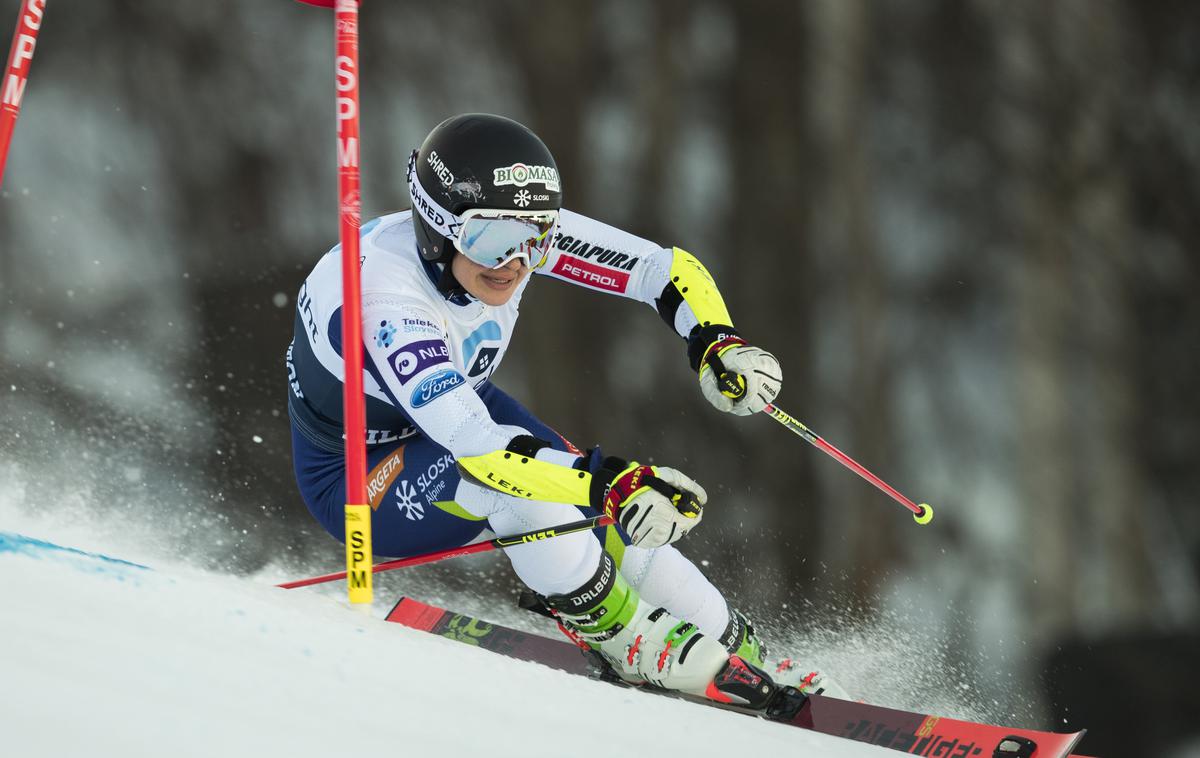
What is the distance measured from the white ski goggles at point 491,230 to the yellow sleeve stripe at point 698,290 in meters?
0.58

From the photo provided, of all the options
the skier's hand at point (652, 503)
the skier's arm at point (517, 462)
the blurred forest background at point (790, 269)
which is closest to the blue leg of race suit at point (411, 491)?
the skier's arm at point (517, 462)

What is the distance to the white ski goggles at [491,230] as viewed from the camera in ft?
10.0

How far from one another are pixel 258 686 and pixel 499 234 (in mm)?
1316

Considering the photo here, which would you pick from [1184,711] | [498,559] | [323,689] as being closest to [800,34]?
[498,559]

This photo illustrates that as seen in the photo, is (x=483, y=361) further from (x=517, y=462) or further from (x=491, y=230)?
(x=517, y=462)

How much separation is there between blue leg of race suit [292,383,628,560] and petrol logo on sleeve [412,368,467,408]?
0.31 meters

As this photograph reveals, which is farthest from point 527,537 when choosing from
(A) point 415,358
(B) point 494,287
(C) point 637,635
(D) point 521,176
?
(D) point 521,176

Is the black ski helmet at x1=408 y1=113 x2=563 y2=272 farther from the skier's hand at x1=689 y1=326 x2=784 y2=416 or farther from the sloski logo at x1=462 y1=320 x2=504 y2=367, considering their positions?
the skier's hand at x1=689 y1=326 x2=784 y2=416

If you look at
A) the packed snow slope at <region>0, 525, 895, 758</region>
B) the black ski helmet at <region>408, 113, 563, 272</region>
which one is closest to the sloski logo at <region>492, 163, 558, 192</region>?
the black ski helmet at <region>408, 113, 563, 272</region>

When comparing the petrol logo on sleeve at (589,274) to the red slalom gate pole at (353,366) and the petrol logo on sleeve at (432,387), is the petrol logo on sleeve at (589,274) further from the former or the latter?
the petrol logo on sleeve at (432,387)

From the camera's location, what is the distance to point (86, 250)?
964 cm

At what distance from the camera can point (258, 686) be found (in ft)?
7.00

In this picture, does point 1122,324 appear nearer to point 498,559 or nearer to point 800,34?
point 800,34

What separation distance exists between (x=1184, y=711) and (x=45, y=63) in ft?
31.0
